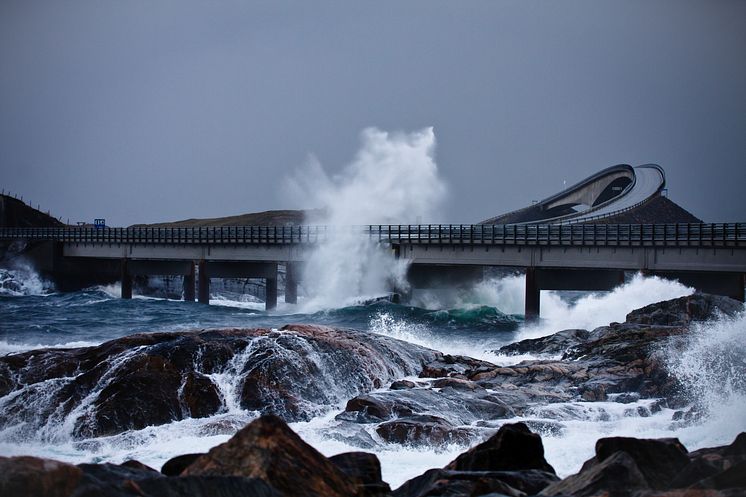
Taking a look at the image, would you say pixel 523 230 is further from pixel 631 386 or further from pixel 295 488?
pixel 295 488

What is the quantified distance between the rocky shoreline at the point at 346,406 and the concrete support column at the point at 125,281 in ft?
159

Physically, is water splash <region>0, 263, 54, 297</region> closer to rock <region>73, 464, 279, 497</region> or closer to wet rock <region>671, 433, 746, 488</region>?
rock <region>73, 464, 279, 497</region>

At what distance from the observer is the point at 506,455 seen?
12.9m

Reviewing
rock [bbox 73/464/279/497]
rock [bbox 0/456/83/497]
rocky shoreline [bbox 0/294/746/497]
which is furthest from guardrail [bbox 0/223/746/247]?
rock [bbox 0/456/83/497]

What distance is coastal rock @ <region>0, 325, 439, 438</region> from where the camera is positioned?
19391 millimetres

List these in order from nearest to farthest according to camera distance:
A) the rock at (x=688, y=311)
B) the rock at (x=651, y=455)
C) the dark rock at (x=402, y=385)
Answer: the rock at (x=651, y=455)
the dark rock at (x=402, y=385)
the rock at (x=688, y=311)

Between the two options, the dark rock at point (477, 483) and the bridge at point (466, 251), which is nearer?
the dark rock at point (477, 483)

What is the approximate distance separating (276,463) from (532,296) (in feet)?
140

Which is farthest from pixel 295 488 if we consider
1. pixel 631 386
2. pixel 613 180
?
pixel 613 180

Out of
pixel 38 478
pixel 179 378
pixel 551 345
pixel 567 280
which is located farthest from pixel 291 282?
pixel 38 478

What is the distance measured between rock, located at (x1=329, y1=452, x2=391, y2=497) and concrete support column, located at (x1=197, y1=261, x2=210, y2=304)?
185ft

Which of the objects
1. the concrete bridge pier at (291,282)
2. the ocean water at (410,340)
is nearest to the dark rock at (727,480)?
the ocean water at (410,340)

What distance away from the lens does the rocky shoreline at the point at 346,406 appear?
1009cm

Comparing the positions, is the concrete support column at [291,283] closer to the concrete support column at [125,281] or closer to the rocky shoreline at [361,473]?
the concrete support column at [125,281]
